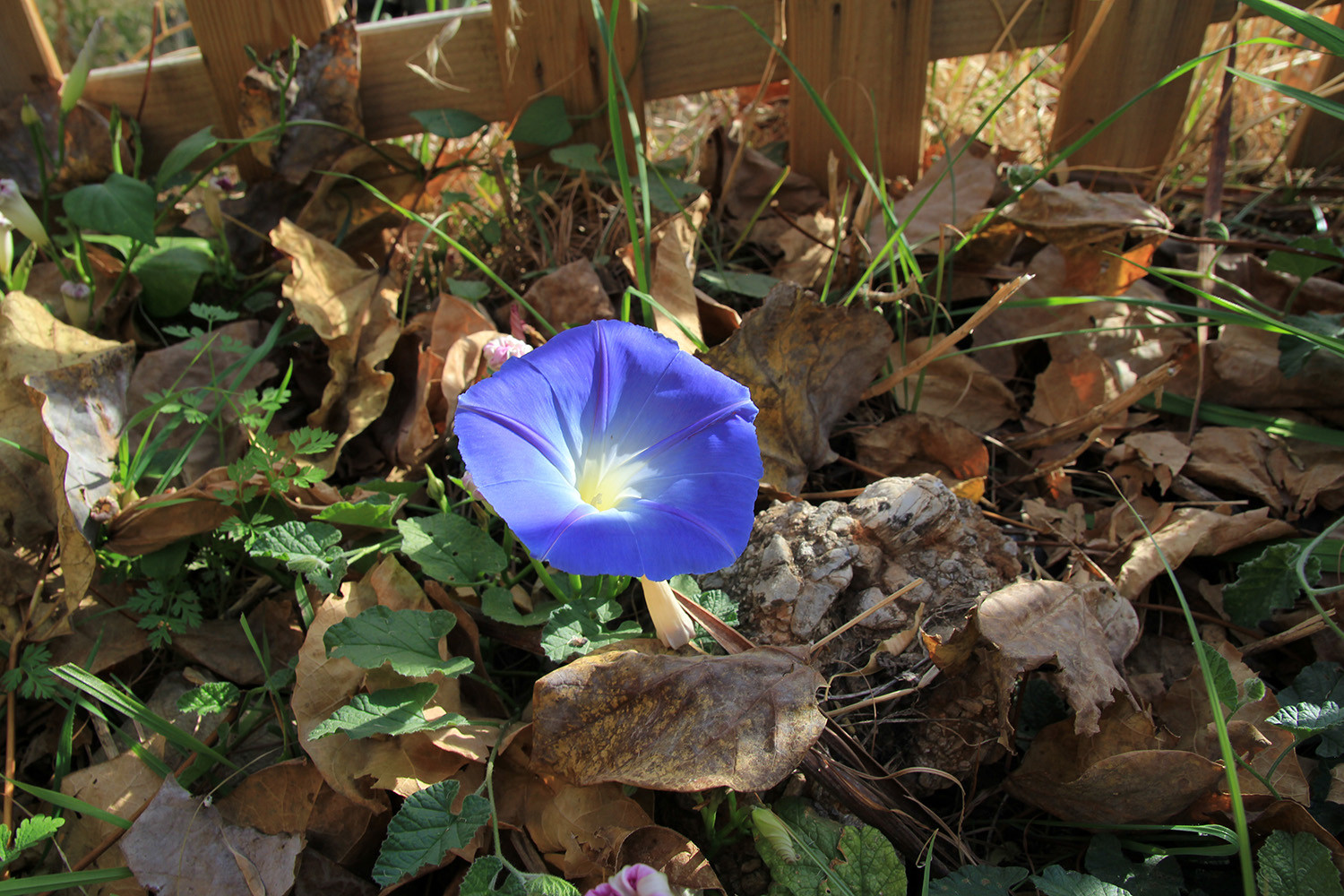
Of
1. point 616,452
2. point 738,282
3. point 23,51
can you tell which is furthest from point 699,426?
point 23,51

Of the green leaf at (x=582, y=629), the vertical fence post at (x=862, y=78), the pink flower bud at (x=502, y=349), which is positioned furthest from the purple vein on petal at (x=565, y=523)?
the vertical fence post at (x=862, y=78)

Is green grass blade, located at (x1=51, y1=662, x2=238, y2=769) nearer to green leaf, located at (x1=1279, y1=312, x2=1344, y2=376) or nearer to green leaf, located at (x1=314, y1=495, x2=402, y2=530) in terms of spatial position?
green leaf, located at (x1=314, y1=495, x2=402, y2=530)

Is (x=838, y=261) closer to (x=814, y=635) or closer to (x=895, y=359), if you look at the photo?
(x=895, y=359)

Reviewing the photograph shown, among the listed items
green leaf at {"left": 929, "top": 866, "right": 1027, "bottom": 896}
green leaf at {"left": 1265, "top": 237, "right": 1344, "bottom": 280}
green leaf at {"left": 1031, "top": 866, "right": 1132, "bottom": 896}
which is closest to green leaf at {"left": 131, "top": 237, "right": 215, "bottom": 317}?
green leaf at {"left": 929, "top": 866, "right": 1027, "bottom": 896}

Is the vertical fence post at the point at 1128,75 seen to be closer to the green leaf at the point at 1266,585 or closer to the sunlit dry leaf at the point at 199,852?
the green leaf at the point at 1266,585

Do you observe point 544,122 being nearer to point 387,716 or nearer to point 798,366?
point 798,366

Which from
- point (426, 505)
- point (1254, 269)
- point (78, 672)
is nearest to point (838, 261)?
point (1254, 269)
